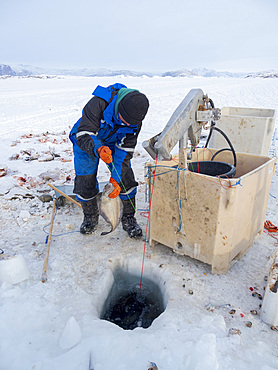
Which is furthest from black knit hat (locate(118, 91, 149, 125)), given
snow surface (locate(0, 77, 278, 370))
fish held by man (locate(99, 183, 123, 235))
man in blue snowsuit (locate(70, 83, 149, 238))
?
snow surface (locate(0, 77, 278, 370))

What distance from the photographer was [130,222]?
323 centimetres

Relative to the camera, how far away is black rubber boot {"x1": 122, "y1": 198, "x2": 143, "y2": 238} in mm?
3143

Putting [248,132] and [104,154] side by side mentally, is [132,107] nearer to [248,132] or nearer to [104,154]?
[104,154]

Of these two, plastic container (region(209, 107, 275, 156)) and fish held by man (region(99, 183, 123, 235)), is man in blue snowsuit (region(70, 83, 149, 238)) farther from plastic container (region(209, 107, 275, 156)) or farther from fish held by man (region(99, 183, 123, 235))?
plastic container (region(209, 107, 275, 156))

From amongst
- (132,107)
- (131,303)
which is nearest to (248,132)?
(132,107)

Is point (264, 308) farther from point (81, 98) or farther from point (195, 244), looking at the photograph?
point (81, 98)

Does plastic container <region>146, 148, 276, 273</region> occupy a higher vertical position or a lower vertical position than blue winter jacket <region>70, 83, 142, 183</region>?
lower

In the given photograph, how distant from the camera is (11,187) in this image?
4.46m

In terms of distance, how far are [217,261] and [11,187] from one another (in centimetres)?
336

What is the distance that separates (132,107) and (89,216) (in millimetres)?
1385

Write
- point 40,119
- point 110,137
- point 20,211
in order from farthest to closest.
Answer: point 40,119 → point 20,211 → point 110,137

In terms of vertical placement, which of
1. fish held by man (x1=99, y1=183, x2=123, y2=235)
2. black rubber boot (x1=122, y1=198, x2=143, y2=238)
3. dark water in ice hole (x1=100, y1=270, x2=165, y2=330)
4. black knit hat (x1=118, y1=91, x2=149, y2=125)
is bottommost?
dark water in ice hole (x1=100, y1=270, x2=165, y2=330)

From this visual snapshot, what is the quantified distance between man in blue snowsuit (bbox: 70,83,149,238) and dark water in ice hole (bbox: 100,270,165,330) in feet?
1.81

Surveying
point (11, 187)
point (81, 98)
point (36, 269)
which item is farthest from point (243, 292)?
point (81, 98)
